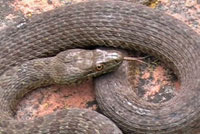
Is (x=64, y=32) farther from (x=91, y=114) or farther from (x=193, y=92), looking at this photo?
→ (x=193, y=92)

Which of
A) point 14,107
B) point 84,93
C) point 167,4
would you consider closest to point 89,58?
point 84,93

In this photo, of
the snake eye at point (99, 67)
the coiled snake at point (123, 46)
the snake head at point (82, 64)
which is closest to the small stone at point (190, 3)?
the coiled snake at point (123, 46)

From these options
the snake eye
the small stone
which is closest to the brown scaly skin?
the snake eye

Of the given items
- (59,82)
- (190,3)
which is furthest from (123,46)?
(190,3)

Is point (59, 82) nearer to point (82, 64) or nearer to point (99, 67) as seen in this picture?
point (82, 64)

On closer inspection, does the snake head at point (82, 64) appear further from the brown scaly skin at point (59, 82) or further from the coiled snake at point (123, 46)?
the coiled snake at point (123, 46)

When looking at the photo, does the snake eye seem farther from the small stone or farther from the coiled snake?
the small stone
